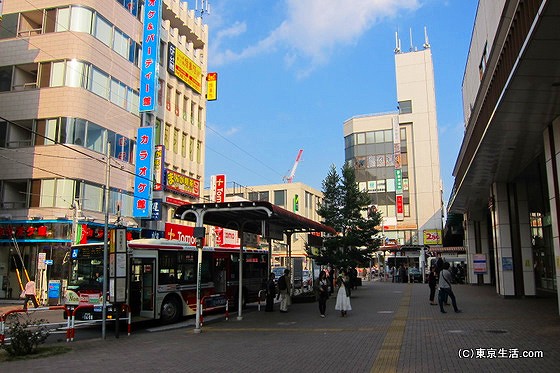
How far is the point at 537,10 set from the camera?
8.28 meters

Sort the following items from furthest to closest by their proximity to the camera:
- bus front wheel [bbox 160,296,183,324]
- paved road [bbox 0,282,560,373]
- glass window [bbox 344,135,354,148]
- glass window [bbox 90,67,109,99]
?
glass window [bbox 344,135,354,148] < glass window [bbox 90,67,109,99] < bus front wheel [bbox 160,296,183,324] < paved road [bbox 0,282,560,373]

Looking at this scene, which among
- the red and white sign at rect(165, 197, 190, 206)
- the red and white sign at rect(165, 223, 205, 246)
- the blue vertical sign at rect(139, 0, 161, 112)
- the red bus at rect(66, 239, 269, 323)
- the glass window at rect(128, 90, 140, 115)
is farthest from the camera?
the red and white sign at rect(165, 197, 190, 206)

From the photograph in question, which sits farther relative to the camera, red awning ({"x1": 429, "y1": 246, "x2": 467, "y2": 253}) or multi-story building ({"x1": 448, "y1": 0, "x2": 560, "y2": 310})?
red awning ({"x1": 429, "y1": 246, "x2": 467, "y2": 253})

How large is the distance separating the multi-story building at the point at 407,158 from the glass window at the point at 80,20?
161 ft

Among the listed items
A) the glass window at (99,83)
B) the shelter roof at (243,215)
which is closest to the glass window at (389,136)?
the glass window at (99,83)

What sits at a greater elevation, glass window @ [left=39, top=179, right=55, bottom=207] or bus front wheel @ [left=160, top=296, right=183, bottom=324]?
glass window @ [left=39, top=179, right=55, bottom=207]

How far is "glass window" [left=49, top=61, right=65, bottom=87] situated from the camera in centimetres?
3022

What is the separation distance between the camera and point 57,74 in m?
30.4

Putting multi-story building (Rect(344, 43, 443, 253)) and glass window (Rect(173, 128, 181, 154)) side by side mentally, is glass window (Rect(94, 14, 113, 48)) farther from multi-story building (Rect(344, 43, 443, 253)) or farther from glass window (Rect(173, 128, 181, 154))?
multi-story building (Rect(344, 43, 443, 253))

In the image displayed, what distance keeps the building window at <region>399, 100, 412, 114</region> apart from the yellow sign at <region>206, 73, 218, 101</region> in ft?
117

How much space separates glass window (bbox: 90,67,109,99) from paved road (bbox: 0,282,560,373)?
20303 millimetres

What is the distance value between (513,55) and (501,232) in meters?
15.4

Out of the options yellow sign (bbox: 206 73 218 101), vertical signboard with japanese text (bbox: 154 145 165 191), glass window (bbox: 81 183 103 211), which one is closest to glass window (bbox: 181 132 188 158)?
yellow sign (bbox: 206 73 218 101)

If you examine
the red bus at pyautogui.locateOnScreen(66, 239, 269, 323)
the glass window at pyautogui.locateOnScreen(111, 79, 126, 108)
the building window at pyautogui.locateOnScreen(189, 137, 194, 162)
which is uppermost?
the glass window at pyautogui.locateOnScreen(111, 79, 126, 108)
